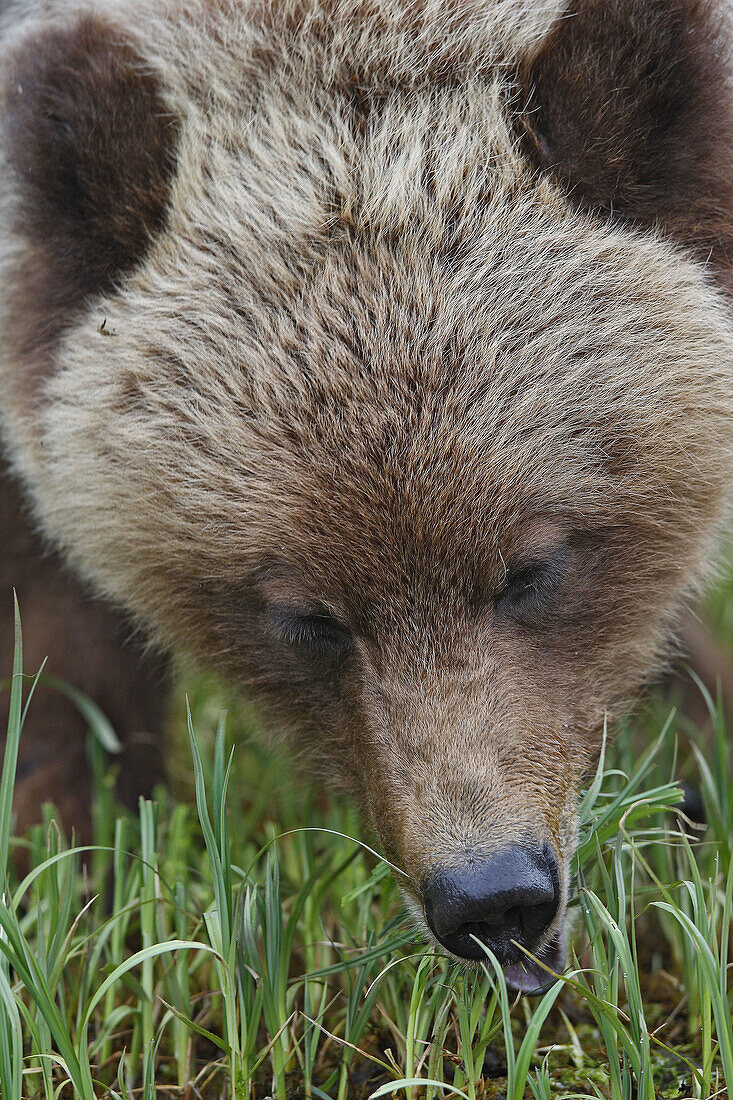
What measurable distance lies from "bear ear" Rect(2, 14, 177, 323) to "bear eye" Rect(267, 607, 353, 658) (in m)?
1.02

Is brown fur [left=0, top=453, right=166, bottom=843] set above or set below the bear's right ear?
below

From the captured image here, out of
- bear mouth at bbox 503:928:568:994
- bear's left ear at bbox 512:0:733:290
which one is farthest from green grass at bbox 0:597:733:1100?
bear's left ear at bbox 512:0:733:290

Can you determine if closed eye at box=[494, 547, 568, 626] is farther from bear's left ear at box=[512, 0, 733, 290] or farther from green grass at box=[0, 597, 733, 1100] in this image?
bear's left ear at box=[512, 0, 733, 290]

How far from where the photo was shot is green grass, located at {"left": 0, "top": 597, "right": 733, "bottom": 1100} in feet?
8.43

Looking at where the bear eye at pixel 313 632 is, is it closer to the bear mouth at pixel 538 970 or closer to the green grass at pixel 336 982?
the green grass at pixel 336 982

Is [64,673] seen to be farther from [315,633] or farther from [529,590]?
[529,590]

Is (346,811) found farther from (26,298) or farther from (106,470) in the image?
(26,298)

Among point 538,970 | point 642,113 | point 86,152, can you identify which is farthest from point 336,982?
point 642,113

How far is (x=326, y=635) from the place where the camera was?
2951mm

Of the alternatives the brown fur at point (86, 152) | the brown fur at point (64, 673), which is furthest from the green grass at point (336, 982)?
the brown fur at point (86, 152)

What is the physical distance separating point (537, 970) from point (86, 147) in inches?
93.4

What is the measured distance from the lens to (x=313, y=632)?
9.68 feet

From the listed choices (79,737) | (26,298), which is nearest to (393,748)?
(26,298)

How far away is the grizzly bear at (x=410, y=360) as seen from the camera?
2703mm
